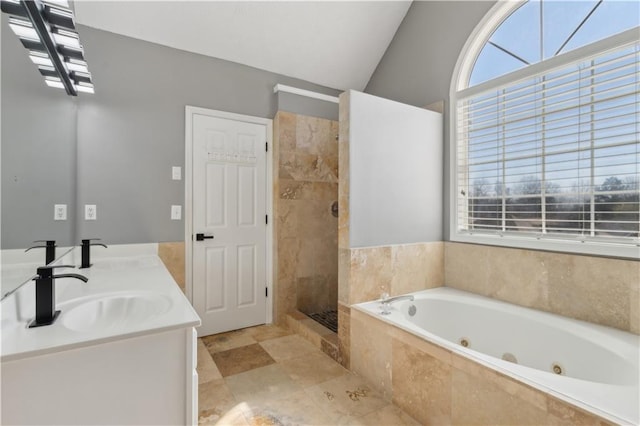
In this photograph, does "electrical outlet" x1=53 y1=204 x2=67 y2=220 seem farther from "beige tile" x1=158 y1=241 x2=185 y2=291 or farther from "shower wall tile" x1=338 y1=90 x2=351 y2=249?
"shower wall tile" x1=338 y1=90 x2=351 y2=249

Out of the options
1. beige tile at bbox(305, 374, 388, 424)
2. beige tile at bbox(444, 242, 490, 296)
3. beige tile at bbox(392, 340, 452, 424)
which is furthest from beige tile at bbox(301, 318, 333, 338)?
beige tile at bbox(444, 242, 490, 296)

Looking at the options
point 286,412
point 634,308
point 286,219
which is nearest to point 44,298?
point 286,412

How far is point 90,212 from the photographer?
2.31 meters

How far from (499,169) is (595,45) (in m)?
0.87

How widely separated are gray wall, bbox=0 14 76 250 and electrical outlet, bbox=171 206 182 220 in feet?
2.81

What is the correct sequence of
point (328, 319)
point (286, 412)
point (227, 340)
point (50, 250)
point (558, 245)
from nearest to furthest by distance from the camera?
point (50, 250) → point (286, 412) → point (558, 245) → point (227, 340) → point (328, 319)

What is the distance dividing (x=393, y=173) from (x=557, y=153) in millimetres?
1032

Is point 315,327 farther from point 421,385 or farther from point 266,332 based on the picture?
point 421,385

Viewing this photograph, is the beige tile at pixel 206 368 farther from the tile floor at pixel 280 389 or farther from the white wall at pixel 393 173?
the white wall at pixel 393 173

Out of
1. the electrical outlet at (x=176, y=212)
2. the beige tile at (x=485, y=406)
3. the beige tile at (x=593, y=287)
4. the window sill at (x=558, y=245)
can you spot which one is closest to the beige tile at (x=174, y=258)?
the electrical outlet at (x=176, y=212)

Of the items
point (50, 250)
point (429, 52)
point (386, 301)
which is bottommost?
point (386, 301)

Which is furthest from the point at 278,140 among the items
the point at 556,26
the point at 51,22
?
the point at 556,26

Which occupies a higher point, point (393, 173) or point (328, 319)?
point (393, 173)

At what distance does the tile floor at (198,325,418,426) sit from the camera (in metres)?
1.73
